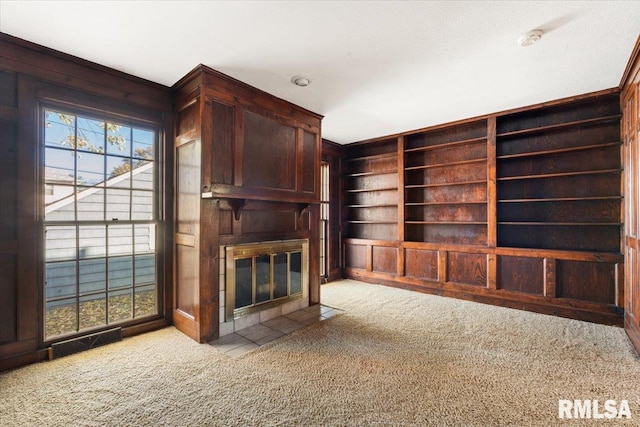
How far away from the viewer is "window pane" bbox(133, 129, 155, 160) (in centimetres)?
303

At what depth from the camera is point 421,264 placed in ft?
15.6

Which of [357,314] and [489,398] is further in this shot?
[357,314]

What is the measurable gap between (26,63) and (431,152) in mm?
4898

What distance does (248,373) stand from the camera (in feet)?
7.39

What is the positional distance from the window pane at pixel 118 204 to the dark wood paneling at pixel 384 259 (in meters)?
3.79

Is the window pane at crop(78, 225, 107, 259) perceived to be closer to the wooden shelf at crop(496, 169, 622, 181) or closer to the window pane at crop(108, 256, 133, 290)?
the window pane at crop(108, 256, 133, 290)

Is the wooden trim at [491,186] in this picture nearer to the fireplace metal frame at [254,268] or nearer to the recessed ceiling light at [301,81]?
the fireplace metal frame at [254,268]

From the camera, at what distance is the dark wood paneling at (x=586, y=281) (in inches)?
132

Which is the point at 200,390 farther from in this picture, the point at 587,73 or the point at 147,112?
the point at 587,73

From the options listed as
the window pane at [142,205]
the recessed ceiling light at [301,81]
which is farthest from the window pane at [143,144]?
the recessed ceiling light at [301,81]

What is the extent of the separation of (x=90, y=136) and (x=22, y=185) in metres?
0.67

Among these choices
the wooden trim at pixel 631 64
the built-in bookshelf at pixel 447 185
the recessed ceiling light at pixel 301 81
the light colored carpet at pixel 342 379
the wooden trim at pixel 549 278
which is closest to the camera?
the light colored carpet at pixel 342 379

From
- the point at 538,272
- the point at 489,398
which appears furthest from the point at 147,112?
the point at 538,272

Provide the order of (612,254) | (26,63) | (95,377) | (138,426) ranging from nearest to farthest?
1. (138,426)
2. (95,377)
3. (26,63)
4. (612,254)
